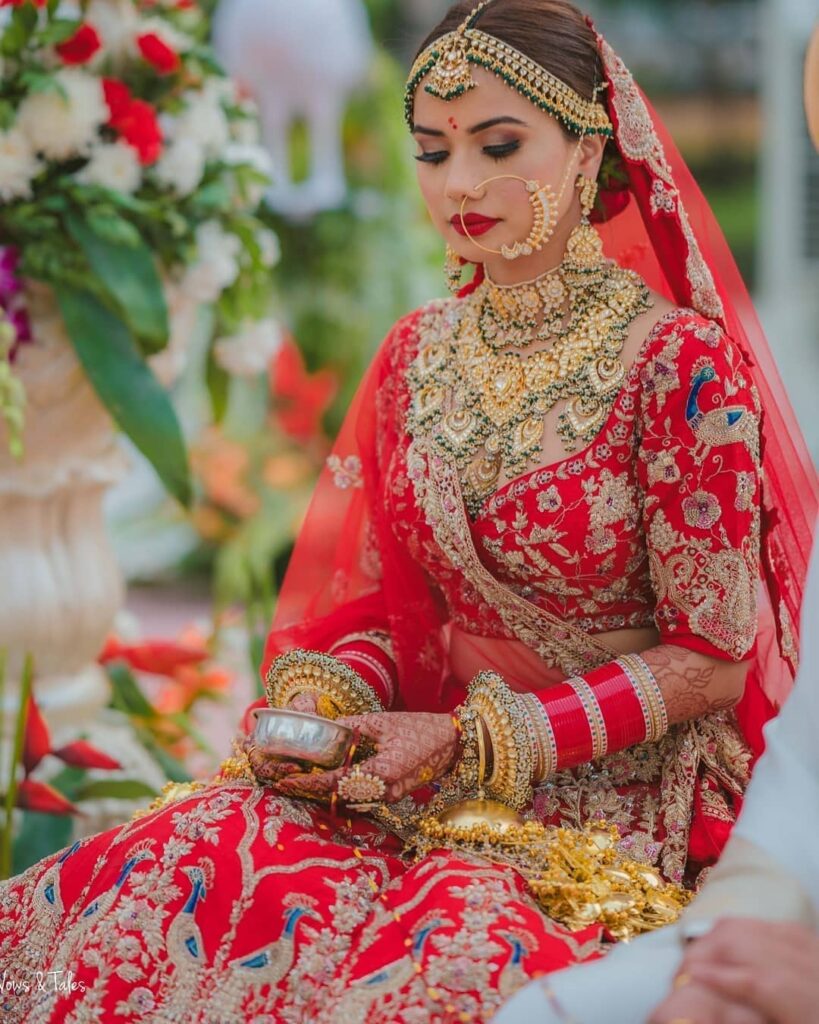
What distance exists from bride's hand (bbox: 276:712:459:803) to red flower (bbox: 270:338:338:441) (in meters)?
2.92

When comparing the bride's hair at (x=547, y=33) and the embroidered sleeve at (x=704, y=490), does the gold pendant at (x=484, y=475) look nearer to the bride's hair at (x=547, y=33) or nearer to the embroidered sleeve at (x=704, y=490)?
the embroidered sleeve at (x=704, y=490)

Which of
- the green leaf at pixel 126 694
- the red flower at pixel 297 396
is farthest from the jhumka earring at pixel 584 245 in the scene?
the red flower at pixel 297 396

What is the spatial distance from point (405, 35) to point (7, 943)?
1319mm

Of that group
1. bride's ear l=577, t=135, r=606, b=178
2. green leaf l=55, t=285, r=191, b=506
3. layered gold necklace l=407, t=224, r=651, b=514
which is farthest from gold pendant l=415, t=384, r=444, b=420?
green leaf l=55, t=285, r=191, b=506

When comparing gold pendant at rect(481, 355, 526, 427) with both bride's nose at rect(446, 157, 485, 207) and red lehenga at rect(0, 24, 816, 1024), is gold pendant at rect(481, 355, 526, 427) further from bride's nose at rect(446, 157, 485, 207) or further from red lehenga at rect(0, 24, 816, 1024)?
bride's nose at rect(446, 157, 485, 207)

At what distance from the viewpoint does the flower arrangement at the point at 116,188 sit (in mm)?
2256

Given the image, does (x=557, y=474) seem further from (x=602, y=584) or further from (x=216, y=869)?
(x=216, y=869)

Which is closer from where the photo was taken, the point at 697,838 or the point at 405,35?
the point at 697,838

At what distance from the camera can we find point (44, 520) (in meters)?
2.53

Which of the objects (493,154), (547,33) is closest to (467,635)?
(493,154)

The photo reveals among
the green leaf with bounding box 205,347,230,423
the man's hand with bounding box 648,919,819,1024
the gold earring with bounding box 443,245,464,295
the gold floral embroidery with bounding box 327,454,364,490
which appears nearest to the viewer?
the man's hand with bounding box 648,919,819,1024

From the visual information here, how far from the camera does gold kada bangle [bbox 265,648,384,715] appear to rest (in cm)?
169

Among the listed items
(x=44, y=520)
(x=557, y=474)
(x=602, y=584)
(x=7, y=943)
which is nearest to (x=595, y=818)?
(x=602, y=584)


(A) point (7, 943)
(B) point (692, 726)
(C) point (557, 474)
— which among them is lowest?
(A) point (7, 943)
